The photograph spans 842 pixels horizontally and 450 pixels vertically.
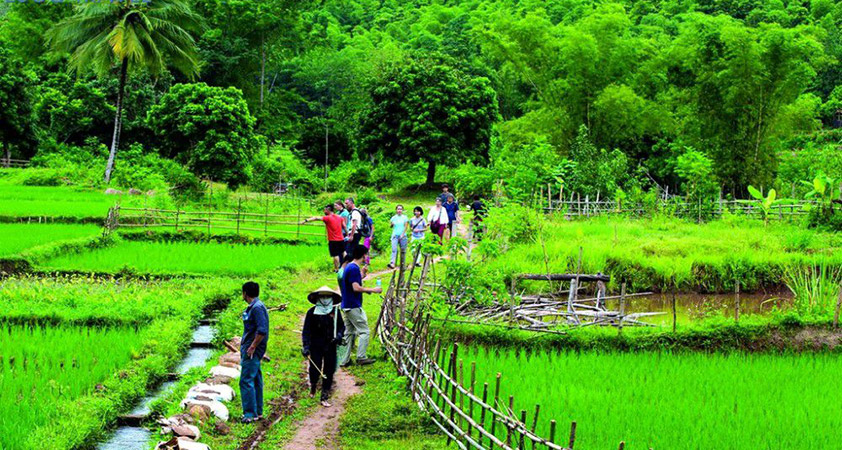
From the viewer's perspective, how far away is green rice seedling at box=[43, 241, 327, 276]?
15.5 m

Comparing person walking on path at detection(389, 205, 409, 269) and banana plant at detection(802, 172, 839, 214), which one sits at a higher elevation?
banana plant at detection(802, 172, 839, 214)

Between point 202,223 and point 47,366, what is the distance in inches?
492

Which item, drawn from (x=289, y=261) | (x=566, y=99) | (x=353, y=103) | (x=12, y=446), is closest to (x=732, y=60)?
(x=566, y=99)

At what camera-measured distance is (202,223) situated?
20719 millimetres

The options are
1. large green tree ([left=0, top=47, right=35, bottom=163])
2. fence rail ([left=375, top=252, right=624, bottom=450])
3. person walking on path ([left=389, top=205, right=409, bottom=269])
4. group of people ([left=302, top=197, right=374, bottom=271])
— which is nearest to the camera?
fence rail ([left=375, top=252, right=624, bottom=450])

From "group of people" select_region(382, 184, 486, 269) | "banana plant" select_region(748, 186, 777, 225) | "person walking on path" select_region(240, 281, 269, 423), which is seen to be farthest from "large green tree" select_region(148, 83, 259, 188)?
"person walking on path" select_region(240, 281, 269, 423)

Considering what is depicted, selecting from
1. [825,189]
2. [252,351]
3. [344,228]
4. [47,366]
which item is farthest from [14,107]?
[252,351]

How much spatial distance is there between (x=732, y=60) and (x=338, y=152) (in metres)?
24.0

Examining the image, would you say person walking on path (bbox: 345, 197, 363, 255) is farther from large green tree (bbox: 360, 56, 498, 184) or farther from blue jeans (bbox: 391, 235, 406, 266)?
large green tree (bbox: 360, 56, 498, 184)

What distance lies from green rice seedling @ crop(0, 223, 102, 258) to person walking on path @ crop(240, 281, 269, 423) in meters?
9.93

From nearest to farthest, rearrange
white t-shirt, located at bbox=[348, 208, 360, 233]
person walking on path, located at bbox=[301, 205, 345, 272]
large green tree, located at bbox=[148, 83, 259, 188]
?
person walking on path, located at bbox=[301, 205, 345, 272] → white t-shirt, located at bbox=[348, 208, 360, 233] → large green tree, located at bbox=[148, 83, 259, 188]

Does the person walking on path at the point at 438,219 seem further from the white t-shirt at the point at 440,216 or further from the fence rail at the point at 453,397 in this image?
the fence rail at the point at 453,397

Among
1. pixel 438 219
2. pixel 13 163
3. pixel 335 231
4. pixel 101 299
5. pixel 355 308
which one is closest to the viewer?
pixel 355 308

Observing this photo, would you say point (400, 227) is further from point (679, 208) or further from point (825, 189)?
point (679, 208)
